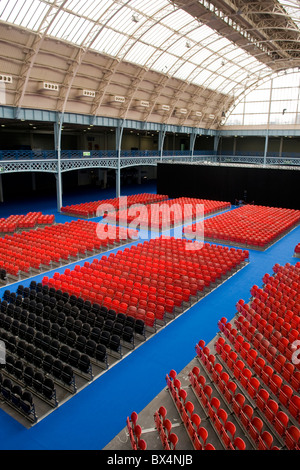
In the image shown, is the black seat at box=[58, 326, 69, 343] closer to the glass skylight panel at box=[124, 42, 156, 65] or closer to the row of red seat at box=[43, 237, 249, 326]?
the row of red seat at box=[43, 237, 249, 326]

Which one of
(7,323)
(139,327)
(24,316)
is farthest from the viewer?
(24,316)

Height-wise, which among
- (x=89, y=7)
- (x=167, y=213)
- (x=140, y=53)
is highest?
(x=89, y=7)

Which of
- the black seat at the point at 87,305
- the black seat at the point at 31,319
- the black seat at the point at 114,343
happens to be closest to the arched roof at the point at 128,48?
the black seat at the point at 87,305

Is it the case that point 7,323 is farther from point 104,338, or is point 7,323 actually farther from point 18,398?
point 18,398

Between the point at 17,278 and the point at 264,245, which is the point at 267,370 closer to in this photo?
the point at 17,278

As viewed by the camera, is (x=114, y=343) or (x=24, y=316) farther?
(x=24, y=316)

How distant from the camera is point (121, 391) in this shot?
28.9 ft

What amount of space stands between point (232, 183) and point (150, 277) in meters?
25.6

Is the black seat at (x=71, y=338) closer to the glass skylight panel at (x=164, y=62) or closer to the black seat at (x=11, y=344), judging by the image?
the black seat at (x=11, y=344)

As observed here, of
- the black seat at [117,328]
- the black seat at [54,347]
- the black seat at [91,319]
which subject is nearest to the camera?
the black seat at [54,347]

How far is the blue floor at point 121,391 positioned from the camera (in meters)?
7.29

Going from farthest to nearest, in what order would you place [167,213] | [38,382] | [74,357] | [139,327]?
[167,213] < [139,327] < [74,357] < [38,382]

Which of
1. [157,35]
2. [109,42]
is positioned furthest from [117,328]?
[157,35]

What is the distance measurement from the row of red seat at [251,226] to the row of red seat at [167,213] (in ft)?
8.14
